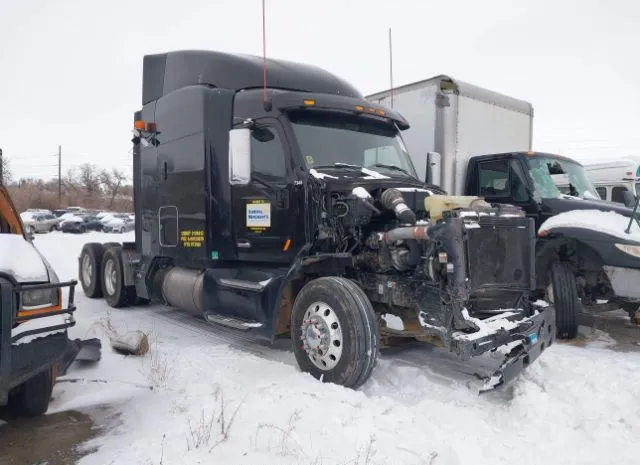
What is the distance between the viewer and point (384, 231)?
5.18 metres

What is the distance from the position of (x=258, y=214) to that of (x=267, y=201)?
222mm

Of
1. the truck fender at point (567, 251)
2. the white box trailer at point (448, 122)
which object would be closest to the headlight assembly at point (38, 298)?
the white box trailer at point (448, 122)

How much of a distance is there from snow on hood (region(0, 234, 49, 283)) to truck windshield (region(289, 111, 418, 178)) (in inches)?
107

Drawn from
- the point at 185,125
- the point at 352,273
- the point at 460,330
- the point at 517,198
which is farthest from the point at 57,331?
the point at 517,198

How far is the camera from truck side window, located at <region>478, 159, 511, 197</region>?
7699 millimetres

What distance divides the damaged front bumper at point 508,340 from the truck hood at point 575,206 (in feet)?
8.48

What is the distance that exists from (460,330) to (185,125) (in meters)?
4.38

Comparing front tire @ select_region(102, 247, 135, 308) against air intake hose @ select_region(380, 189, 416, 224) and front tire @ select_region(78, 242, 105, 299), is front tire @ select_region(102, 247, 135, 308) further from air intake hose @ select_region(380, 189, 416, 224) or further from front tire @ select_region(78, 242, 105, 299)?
air intake hose @ select_region(380, 189, 416, 224)

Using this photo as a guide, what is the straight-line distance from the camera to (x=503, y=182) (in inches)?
304

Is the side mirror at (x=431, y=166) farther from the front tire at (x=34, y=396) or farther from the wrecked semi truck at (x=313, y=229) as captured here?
the front tire at (x=34, y=396)

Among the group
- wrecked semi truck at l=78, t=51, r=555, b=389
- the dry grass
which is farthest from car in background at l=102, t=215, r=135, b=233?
the dry grass

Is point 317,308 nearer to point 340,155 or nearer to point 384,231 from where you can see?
point 384,231

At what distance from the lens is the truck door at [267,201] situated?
570cm

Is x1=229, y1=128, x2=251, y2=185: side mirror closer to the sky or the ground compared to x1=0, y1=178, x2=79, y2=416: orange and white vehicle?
closer to the sky
